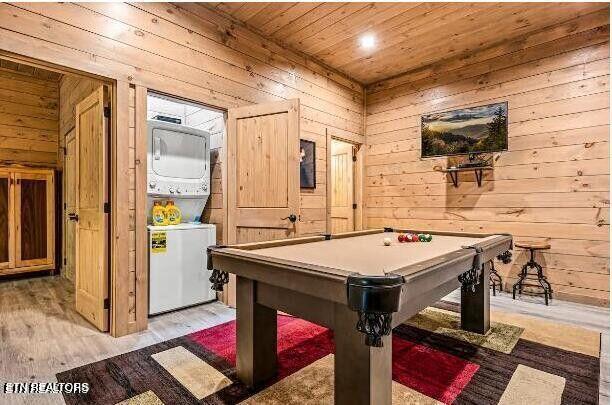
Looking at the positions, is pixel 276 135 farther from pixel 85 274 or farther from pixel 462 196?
pixel 462 196

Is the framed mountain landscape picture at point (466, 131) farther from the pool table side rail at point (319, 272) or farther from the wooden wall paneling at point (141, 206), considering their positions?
the wooden wall paneling at point (141, 206)

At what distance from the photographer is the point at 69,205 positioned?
443 cm

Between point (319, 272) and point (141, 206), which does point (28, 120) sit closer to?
point (141, 206)

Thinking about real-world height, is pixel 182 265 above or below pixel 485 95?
below

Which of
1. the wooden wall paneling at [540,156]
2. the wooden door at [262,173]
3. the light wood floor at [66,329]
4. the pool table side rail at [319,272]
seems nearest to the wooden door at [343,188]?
the wooden wall paneling at [540,156]

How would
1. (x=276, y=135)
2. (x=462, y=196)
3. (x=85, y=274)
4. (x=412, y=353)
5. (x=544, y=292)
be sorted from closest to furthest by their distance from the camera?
(x=412, y=353), (x=85, y=274), (x=276, y=135), (x=544, y=292), (x=462, y=196)

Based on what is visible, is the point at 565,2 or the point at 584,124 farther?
the point at 584,124

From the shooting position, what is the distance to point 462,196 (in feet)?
13.9

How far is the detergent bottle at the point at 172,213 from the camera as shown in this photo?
3439 millimetres

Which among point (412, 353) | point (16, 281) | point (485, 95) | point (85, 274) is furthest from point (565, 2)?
point (16, 281)

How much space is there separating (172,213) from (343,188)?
9.60 feet

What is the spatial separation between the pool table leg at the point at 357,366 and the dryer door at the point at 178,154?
259cm

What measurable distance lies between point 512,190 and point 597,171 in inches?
30.1

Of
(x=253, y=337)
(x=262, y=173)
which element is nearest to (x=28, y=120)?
(x=262, y=173)
